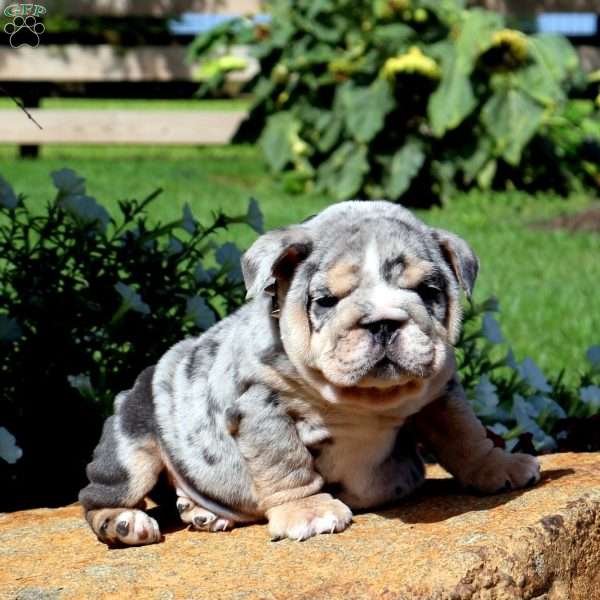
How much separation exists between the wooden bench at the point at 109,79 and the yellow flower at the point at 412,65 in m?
3.52

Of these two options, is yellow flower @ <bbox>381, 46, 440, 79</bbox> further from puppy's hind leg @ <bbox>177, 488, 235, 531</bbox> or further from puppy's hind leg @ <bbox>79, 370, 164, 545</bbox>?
puppy's hind leg @ <bbox>177, 488, 235, 531</bbox>

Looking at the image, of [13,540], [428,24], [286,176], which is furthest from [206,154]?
[13,540]

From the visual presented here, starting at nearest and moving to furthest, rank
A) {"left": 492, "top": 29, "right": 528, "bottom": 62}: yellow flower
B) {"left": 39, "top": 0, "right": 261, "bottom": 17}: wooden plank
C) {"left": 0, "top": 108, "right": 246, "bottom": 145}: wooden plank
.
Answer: {"left": 492, "top": 29, "right": 528, "bottom": 62}: yellow flower → {"left": 0, "top": 108, "right": 246, "bottom": 145}: wooden plank → {"left": 39, "top": 0, "right": 261, "bottom": 17}: wooden plank

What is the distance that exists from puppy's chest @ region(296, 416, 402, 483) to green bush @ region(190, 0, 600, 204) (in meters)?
7.01

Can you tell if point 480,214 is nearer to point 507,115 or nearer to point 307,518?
point 507,115

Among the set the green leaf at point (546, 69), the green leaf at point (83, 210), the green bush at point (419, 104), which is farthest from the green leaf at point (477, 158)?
the green leaf at point (83, 210)

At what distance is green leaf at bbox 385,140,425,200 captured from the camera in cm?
1000

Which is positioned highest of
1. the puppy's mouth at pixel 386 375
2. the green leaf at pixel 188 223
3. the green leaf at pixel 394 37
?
the puppy's mouth at pixel 386 375

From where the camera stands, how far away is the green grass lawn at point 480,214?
6.59m

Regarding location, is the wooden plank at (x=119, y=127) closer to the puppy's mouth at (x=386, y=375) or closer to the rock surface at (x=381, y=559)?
the rock surface at (x=381, y=559)

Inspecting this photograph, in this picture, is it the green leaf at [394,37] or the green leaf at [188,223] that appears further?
the green leaf at [394,37]

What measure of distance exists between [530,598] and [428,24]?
8612mm

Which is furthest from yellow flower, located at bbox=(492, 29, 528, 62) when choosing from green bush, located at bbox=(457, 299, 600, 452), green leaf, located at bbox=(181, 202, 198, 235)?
green leaf, located at bbox=(181, 202, 198, 235)

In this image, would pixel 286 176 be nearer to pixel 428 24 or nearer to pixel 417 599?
pixel 428 24
